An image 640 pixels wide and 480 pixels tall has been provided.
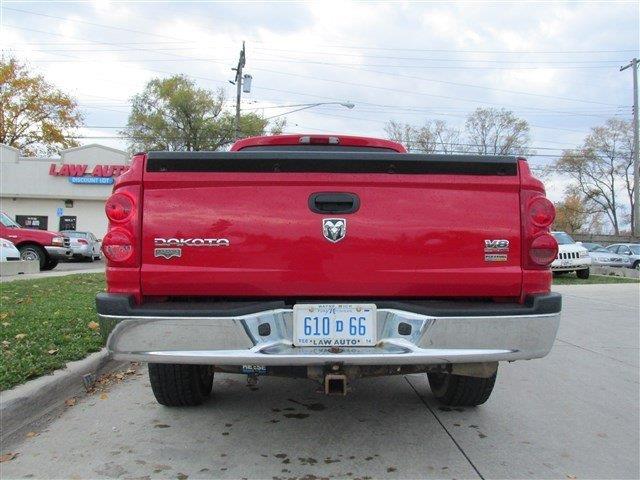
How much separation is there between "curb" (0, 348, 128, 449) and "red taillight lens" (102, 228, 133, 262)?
4.61 feet

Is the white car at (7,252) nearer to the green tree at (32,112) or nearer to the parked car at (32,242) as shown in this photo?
the parked car at (32,242)

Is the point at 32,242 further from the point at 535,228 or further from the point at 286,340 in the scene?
the point at 535,228

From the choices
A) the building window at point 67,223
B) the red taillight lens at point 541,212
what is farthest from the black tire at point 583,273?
the building window at point 67,223

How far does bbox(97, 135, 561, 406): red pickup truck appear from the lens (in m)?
2.87

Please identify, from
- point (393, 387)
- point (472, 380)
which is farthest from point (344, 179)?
point (393, 387)

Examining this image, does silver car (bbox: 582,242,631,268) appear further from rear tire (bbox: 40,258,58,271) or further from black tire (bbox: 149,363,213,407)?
black tire (bbox: 149,363,213,407)

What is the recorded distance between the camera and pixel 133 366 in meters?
5.49

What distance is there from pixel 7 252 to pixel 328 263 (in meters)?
13.5

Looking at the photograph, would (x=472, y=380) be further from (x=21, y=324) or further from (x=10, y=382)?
(x=21, y=324)

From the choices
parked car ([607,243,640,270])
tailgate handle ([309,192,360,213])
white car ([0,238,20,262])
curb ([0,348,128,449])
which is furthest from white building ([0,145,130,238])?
tailgate handle ([309,192,360,213])

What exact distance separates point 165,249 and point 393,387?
2598 mm

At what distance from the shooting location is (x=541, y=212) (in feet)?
9.95

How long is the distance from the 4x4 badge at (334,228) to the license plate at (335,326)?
357 millimetres

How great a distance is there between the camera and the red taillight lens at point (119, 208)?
296 cm
